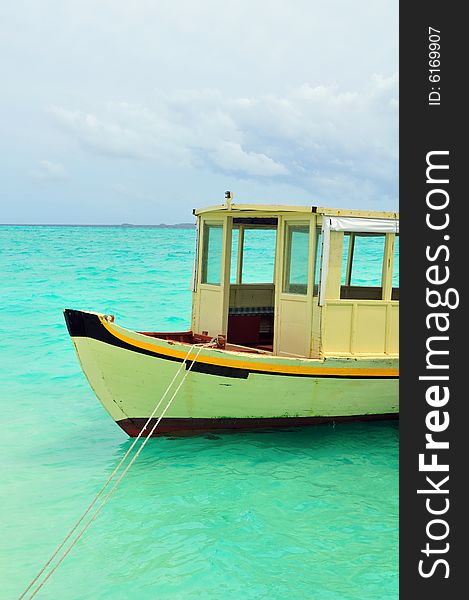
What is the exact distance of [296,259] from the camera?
34.2 ft

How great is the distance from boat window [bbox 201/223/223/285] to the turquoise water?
2432 millimetres

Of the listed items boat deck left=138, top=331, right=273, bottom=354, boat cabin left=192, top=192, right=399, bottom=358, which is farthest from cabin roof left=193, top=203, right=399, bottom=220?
boat deck left=138, top=331, right=273, bottom=354

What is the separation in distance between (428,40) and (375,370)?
18.0ft

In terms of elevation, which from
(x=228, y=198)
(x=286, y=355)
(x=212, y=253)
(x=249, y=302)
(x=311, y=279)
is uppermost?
(x=228, y=198)

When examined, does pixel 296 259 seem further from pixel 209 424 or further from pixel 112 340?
pixel 112 340

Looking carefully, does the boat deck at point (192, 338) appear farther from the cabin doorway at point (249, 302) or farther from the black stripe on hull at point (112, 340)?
the black stripe on hull at point (112, 340)

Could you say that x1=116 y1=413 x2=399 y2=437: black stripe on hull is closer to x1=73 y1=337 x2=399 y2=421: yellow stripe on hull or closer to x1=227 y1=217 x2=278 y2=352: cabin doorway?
x1=73 y1=337 x2=399 y2=421: yellow stripe on hull

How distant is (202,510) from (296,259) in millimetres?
3710

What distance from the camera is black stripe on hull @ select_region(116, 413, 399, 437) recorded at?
10031 millimetres

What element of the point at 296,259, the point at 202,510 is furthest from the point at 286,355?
the point at 202,510

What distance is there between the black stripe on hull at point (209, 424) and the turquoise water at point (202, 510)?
290 millimetres

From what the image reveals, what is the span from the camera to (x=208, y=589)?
6.86m

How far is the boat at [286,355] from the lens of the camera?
9.52 m

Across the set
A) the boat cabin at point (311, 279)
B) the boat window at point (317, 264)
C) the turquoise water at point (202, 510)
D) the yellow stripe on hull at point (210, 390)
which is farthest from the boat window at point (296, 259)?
the turquoise water at point (202, 510)
